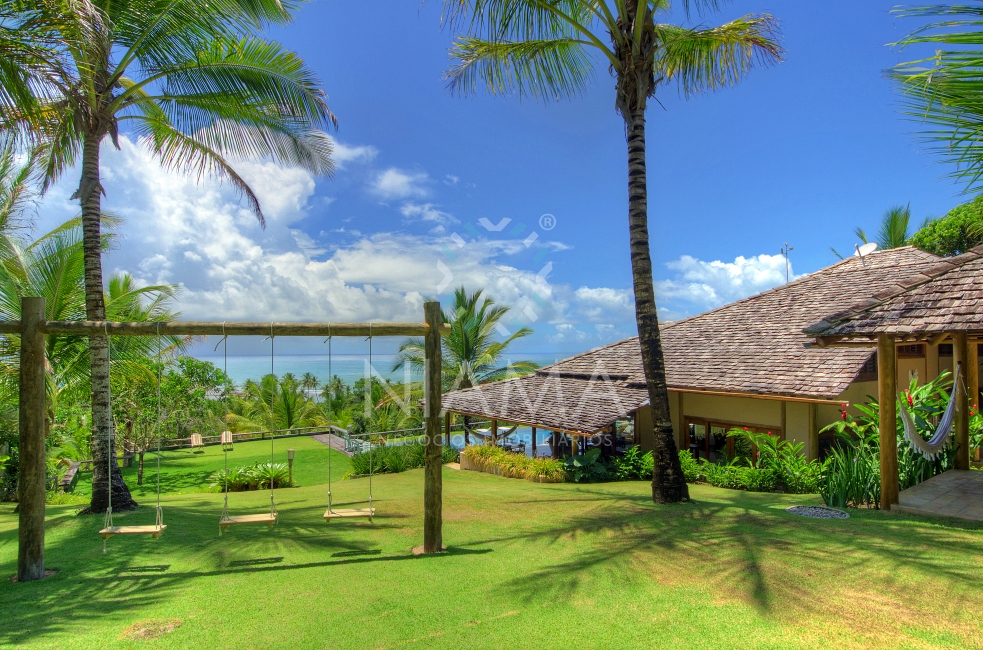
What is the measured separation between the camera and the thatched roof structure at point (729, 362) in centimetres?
1224

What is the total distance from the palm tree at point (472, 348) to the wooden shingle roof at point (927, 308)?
58.1ft

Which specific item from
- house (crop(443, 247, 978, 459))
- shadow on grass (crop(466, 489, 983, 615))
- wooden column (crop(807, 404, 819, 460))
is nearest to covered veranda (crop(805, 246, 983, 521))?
shadow on grass (crop(466, 489, 983, 615))

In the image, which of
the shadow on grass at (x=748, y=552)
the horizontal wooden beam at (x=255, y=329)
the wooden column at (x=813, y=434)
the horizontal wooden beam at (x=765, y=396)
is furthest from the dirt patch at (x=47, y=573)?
the wooden column at (x=813, y=434)

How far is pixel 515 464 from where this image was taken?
14.3 meters

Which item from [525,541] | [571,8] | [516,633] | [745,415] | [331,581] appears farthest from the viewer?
[745,415]

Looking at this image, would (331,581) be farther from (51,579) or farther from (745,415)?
(745,415)

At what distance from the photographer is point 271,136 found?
9875 mm

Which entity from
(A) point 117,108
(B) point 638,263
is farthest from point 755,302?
(A) point 117,108

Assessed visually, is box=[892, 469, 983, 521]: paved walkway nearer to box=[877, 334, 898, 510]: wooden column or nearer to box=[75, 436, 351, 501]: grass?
box=[877, 334, 898, 510]: wooden column

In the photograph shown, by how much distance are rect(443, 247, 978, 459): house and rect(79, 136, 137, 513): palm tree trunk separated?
9.38 m

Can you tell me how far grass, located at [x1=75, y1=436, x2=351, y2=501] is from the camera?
1587 centimetres

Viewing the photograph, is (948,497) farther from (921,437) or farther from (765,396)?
(765,396)

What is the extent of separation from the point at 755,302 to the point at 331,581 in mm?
16296

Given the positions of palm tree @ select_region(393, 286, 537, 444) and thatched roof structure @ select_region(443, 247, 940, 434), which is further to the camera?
palm tree @ select_region(393, 286, 537, 444)
